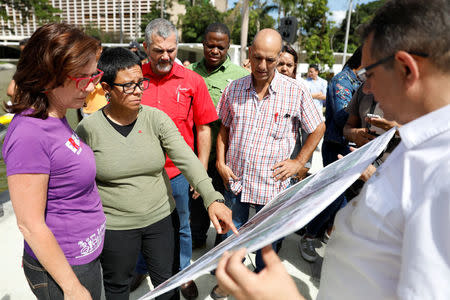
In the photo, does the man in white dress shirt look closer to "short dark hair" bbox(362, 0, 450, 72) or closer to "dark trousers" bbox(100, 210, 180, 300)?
"short dark hair" bbox(362, 0, 450, 72)

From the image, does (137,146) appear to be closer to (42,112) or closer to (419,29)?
(42,112)

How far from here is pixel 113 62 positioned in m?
1.88

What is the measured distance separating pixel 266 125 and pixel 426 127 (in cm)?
170

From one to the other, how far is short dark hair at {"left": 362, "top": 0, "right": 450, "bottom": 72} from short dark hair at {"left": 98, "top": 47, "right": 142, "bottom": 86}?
1.48 m

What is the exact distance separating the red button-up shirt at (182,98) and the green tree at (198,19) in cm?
→ 3671

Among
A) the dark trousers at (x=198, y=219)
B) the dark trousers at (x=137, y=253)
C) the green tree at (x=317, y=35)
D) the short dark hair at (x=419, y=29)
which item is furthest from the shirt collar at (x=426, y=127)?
the green tree at (x=317, y=35)

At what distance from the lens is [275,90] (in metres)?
2.40

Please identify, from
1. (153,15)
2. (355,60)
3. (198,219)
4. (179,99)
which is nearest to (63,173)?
(179,99)

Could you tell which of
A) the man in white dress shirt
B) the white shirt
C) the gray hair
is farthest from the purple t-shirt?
the gray hair

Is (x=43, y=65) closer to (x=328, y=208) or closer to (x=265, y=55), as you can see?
(x=265, y=55)

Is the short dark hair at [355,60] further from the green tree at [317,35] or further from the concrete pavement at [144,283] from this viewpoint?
the green tree at [317,35]

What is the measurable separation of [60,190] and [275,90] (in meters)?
1.61

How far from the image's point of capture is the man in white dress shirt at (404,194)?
2.04 ft

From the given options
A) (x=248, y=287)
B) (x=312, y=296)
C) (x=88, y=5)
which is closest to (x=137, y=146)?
(x=248, y=287)
